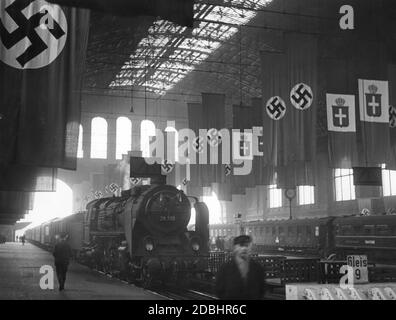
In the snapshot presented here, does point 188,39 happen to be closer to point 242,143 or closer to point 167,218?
point 242,143

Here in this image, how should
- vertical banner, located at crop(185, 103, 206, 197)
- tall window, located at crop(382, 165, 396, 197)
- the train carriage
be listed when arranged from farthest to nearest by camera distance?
tall window, located at crop(382, 165, 396, 197) < vertical banner, located at crop(185, 103, 206, 197) < the train carriage

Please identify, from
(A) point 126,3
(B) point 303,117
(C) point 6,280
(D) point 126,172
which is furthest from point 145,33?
(A) point 126,3

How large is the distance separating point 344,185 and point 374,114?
19.3 metres

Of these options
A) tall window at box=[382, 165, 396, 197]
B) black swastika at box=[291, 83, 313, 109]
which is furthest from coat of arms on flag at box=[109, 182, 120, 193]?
black swastika at box=[291, 83, 313, 109]

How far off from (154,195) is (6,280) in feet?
16.3

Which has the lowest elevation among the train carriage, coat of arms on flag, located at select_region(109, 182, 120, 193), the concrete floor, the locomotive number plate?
the concrete floor

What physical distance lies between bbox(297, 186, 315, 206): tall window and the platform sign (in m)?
30.1

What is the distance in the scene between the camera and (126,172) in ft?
113

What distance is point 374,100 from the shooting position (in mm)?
14930

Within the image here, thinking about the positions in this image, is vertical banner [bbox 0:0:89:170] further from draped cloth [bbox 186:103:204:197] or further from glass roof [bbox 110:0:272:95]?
glass roof [bbox 110:0:272:95]

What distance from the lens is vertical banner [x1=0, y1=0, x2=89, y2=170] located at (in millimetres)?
8812

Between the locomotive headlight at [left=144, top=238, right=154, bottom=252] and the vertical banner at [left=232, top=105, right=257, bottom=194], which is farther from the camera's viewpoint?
the vertical banner at [left=232, top=105, right=257, bottom=194]

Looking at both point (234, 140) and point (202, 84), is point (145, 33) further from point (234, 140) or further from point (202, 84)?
point (234, 140)

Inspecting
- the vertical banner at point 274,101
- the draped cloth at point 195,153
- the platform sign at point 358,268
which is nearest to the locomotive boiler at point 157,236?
the vertical banner at point 274,101
